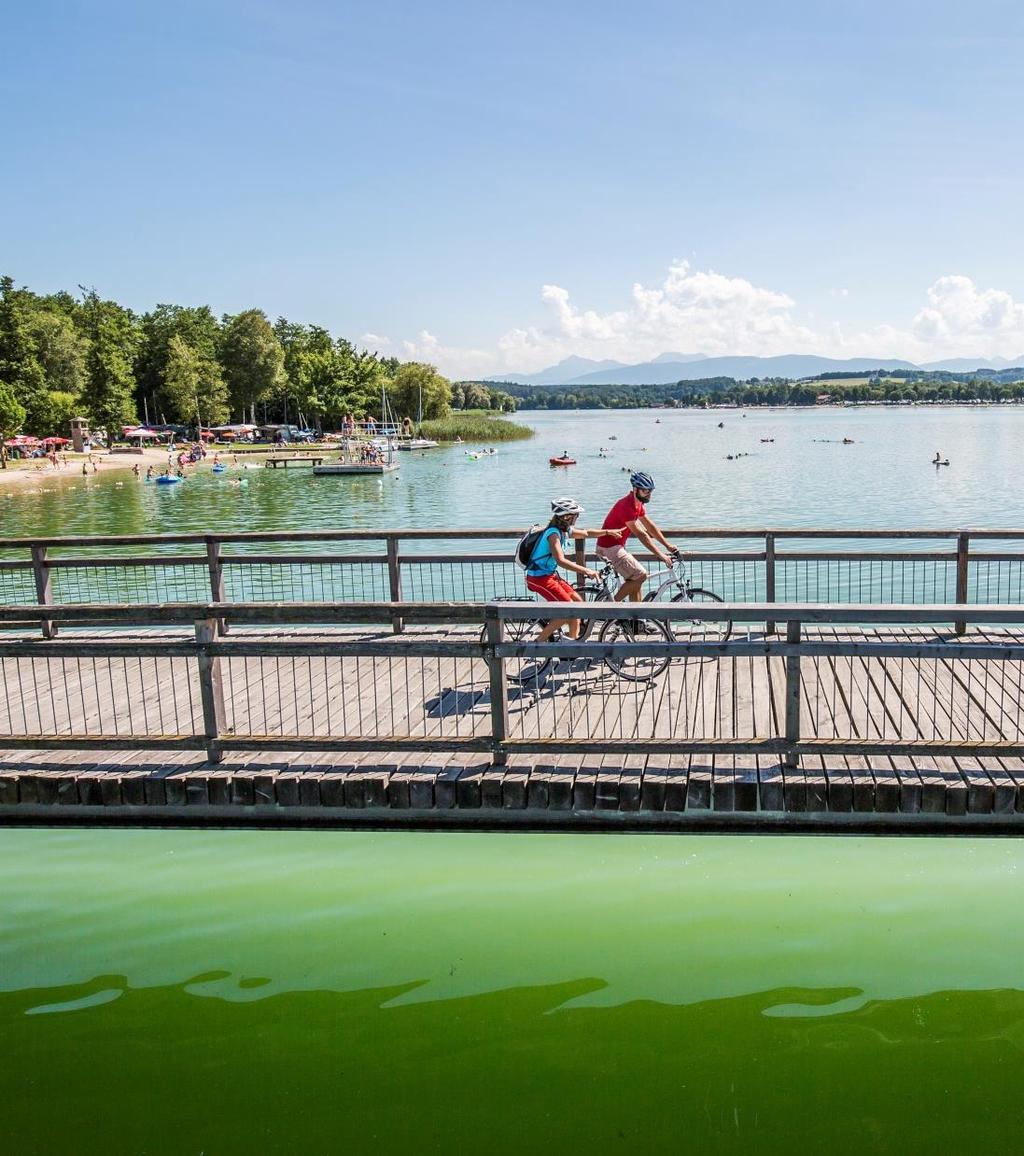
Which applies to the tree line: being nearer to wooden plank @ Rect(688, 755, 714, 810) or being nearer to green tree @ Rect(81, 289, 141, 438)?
green tree @ Rect(81, 289, 141, 438)

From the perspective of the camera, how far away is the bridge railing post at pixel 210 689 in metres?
6.99

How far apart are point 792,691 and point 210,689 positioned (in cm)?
383

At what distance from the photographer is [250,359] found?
139m

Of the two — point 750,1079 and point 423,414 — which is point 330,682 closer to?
point 750,1079

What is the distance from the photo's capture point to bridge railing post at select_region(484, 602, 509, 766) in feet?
22.1

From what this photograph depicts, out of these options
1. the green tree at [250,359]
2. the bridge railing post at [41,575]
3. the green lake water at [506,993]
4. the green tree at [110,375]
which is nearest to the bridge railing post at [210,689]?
the green lake water at [506,993]

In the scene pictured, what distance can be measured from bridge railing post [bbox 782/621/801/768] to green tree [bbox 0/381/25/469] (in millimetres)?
87131

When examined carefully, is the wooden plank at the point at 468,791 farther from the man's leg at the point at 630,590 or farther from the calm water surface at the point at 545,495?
the calm water surface at the point at 545,495

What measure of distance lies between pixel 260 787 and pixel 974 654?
4.61 metres

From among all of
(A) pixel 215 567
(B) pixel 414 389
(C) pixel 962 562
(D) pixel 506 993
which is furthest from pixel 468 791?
(B) pixel 414 389

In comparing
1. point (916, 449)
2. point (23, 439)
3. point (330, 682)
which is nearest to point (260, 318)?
point (23, 439)

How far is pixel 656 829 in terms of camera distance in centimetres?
689

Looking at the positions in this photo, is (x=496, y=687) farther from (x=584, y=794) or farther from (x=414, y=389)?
(x=414, y=389)

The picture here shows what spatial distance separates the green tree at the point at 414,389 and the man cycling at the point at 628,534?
146345mm
